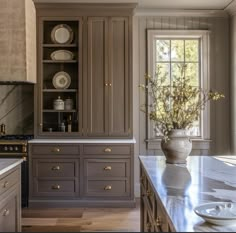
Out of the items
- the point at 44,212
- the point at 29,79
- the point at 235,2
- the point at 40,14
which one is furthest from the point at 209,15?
the point at 44,212

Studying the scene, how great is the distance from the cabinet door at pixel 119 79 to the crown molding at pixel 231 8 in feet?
4.60

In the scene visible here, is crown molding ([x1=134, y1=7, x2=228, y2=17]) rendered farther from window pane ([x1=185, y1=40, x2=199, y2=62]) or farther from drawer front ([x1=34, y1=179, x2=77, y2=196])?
drawer front ([x1=34, y1=179, x2=77, y2=196])

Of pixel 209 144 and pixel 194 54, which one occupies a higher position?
pixel 194 54

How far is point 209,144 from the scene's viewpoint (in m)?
5.60

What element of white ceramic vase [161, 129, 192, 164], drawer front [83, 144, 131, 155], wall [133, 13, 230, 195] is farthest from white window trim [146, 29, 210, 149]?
white ceramic vase [161, 129, 192, 164]

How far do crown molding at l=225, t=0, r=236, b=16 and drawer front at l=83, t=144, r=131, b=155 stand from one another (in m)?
2.29

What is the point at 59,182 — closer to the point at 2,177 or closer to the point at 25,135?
the point at 25,135

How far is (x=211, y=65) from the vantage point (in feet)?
18.3

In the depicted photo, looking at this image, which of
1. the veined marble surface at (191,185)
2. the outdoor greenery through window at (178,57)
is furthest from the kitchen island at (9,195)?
the outdoor greenery through window at (178,57)

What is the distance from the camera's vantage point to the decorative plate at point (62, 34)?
5.23m

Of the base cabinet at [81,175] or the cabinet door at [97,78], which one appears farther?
the cabinet door at [97,78]

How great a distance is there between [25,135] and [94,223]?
168 cm

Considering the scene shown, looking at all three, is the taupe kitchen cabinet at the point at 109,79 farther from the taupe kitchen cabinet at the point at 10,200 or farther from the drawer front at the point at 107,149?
the taupe kitchen cabinet at the point at 10,200

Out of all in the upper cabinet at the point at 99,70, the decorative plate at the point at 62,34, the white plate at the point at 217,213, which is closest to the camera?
the white plate at the point at 217,213
